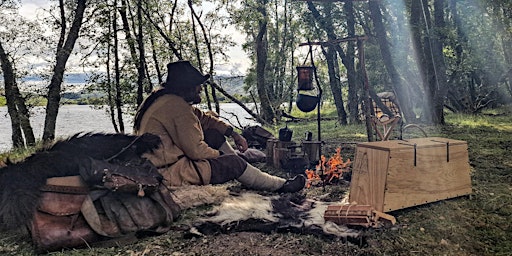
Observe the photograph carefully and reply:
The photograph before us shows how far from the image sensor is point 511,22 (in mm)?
12898

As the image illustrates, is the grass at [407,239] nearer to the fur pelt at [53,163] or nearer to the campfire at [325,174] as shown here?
the fur pelt at [53,163]

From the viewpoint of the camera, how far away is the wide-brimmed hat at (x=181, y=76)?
3.68 meters

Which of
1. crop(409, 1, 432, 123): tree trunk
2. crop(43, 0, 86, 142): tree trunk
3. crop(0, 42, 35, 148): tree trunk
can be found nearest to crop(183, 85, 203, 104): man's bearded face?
crop(43, 0, 86, 142): tree trunk

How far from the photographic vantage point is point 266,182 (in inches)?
154

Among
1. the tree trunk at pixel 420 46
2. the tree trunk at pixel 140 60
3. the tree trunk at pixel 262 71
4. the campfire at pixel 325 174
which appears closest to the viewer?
the campfire at pixel 325 174

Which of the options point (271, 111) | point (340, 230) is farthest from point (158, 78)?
point (340, 230)

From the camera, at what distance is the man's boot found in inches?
153

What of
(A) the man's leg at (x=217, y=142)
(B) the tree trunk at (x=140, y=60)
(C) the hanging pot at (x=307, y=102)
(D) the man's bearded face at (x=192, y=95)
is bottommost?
(A) the man's leg at (x=217, y=142)

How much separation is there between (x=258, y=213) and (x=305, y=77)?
2183mm

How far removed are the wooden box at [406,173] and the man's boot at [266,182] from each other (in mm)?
777

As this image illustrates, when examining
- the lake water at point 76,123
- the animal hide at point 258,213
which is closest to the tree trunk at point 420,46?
the lake water at point 76,123

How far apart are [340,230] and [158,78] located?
26.1 feet

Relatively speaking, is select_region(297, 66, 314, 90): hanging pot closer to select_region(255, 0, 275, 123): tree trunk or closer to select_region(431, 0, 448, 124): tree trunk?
select_region(431, 0, 448, 124): tree trunk

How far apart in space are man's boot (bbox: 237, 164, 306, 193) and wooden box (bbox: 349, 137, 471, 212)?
777 mm
